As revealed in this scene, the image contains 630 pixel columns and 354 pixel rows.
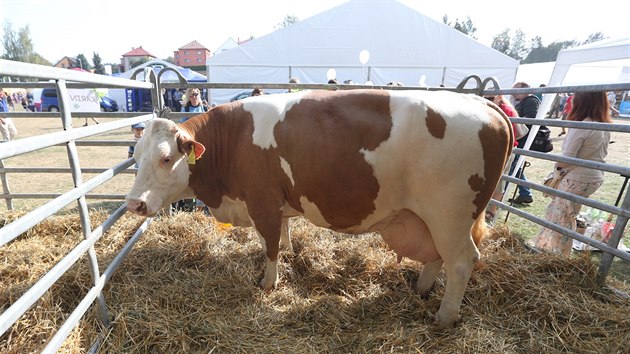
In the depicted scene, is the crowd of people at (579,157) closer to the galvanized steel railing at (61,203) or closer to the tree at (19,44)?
the galvanized steel railing at (61,203)

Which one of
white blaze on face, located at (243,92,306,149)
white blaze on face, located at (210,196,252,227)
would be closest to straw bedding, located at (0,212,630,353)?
white blaze on face, located at (210,196,252,227)

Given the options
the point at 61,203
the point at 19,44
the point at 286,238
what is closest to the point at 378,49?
the point at 286,238

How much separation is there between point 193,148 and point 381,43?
51.9ft

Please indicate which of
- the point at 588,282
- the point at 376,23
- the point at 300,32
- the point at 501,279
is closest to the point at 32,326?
the point at 501,279

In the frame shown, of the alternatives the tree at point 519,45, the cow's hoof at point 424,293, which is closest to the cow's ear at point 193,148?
the cow's hoof at point 424,293

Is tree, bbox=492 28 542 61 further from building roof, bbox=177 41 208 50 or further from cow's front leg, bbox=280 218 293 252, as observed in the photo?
cow's front leg, bbox=280 218 293 252

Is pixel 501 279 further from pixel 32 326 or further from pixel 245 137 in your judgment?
pixel 32 326

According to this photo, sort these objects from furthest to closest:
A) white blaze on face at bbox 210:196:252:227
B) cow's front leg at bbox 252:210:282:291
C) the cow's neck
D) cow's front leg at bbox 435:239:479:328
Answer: white blaze on face at bbox 210:196:252:227, the cow's neck, cow's front leg at bbox 252:210:282:291, cow's front leg at bbox 435:239:479:328

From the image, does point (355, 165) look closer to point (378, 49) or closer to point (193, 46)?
point (378, 49)

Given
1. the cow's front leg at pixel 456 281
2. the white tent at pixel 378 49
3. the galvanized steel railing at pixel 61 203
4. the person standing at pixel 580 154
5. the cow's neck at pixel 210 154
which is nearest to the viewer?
the galvanized steel railing at pixel 61 203

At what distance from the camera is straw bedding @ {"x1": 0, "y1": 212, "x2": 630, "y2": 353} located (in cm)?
237

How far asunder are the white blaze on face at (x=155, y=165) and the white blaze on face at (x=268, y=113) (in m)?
0.67

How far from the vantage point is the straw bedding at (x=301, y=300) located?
237 centimetres

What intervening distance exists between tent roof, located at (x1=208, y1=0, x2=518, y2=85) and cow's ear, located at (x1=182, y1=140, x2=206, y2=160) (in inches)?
564
